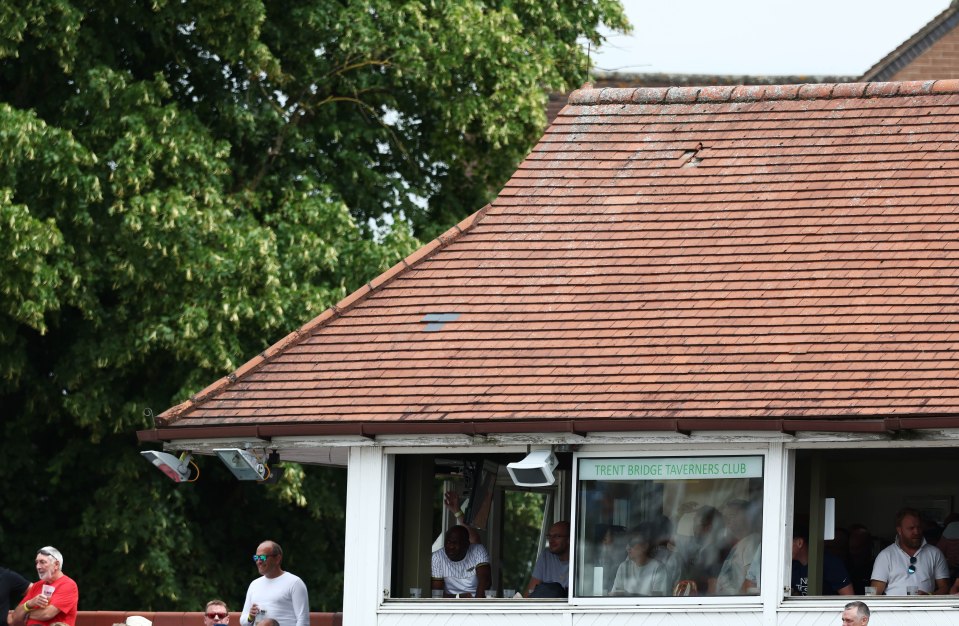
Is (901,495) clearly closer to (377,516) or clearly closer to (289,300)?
(377,516)

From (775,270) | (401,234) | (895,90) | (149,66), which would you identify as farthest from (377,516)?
(149,66)

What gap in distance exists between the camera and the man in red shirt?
16625mm

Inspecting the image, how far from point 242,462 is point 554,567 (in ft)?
8.68

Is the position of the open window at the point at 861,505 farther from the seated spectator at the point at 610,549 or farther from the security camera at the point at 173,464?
the security camera at the point at 173,464

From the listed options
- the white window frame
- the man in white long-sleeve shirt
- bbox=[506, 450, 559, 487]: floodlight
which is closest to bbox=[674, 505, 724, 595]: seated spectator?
the white window frame

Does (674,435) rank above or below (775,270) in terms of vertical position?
below

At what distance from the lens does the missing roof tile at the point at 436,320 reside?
57.1 ft

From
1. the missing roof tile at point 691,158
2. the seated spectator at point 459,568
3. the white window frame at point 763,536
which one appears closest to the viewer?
the white window frame at point 763,536

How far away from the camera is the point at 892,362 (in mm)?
15547

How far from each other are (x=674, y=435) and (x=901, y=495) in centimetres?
356

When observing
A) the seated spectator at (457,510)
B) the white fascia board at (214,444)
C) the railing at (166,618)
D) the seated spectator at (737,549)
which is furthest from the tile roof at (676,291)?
the railing at (166,618)

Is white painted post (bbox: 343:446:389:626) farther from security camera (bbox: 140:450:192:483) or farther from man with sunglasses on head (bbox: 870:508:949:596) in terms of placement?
man with sunglasses on head (bbox: 870:508:949:596)

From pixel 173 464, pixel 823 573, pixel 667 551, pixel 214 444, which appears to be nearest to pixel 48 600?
pixel 173 464

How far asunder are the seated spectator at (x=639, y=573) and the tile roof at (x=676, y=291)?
3.59 feet
